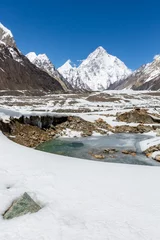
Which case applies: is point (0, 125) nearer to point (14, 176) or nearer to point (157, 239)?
point (14, 176)

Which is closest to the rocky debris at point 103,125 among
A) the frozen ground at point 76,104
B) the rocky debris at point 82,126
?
the rocky debris at point 82,126

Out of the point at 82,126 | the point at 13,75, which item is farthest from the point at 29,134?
the point at 13,75

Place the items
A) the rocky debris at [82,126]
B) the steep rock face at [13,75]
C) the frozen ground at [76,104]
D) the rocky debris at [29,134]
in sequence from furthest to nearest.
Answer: the steep rock face at [13,75]
the frozen ground at [76,104]
the rocky debris at [82,126]
the rocky debris at [29,134]

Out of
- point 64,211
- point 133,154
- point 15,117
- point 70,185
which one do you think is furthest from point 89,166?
point 15,117

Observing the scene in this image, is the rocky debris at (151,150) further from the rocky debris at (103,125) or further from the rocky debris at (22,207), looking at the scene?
the rocky debris at (22,207)

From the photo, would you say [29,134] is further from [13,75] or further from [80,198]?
[13,75]

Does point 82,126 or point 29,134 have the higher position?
point 82,126

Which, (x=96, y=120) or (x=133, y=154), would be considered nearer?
(x=133, y=154)
